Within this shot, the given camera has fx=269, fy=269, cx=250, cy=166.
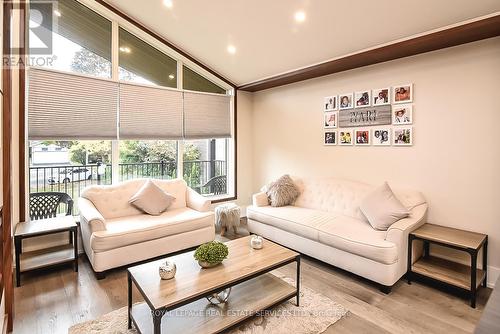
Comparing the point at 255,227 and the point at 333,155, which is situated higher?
the point at 333,155

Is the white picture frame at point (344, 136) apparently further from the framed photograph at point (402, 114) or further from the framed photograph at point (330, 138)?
the framed photograph at point (402, 114)

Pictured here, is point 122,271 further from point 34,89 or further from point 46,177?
point 34,89

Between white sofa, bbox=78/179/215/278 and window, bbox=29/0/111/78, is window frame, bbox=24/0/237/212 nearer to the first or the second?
window, bbox=29/0/111/78

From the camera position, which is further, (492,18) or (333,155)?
(333,155)

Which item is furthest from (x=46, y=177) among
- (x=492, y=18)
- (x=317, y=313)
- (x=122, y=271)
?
(x=492, y=18)

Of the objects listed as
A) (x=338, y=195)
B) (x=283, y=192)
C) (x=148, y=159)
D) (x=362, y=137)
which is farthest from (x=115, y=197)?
(x=362, y=137)

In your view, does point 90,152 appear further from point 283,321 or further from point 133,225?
point 283,321

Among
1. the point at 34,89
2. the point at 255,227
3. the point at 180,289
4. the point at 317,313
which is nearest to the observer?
the point at 180,289

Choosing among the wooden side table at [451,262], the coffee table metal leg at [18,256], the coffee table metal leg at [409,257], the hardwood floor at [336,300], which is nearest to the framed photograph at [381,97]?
the wooden side table at [451,262]

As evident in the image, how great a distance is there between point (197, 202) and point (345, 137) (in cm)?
233

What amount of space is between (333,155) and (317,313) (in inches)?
93.2

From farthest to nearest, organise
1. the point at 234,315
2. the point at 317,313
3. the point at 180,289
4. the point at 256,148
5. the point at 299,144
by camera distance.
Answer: the point at 256,148
the point at 299,144
the point at 317,313
the point at 234,315
the point at 180,289

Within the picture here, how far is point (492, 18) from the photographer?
232 cm

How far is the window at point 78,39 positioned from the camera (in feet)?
11.1
